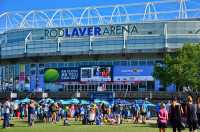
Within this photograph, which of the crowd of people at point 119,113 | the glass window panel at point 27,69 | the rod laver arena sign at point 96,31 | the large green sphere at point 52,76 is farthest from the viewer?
the glass window panel at point 27,69

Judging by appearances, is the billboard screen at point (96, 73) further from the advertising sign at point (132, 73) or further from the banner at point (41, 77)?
the banner at point (41, 77)

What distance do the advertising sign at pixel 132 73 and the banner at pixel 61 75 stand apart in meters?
7.68

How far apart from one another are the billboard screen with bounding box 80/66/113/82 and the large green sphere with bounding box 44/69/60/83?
4.90m

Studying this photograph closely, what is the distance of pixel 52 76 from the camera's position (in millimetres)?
63219

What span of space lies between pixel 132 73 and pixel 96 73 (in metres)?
6.83

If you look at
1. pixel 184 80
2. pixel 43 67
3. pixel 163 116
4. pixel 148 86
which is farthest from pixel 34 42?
pixel 163 116

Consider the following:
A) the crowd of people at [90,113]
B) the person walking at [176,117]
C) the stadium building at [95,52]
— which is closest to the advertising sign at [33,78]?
the stadium building at [95,52]

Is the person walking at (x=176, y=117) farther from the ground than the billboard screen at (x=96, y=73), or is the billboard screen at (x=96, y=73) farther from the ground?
the billboard screen at (x=96, y=73)

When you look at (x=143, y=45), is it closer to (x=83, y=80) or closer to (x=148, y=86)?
(x=148, y=86)

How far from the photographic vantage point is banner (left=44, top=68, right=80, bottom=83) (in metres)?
62.4

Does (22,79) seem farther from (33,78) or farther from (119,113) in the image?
(119,113)

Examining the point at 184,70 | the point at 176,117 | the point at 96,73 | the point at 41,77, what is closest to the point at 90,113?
the point at 176,117

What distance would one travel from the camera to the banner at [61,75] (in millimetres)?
62375

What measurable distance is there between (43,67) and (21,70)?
495 centimetres
